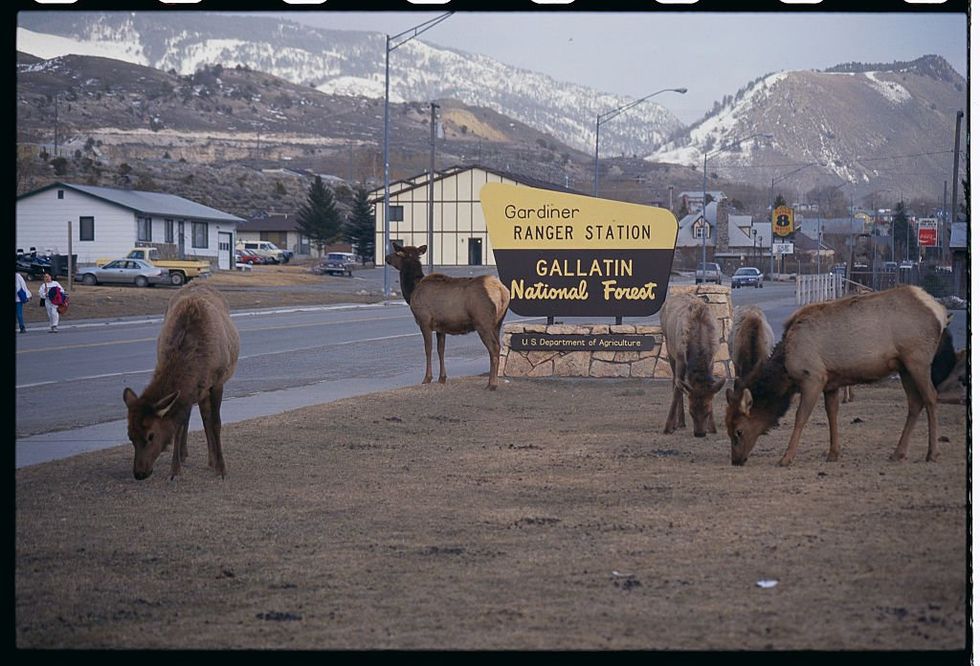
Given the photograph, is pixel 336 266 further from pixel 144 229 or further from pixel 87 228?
pixel 87 228

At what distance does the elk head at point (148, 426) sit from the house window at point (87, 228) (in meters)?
50.7

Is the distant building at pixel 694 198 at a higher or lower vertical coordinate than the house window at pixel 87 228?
higher

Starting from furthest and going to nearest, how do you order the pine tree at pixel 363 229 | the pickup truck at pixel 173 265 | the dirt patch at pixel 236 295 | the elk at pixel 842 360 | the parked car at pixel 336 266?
the pine tree at pixel 363 229 < the parked car at pixel 336 266 < the pickup truck at pixel 173 265 < the dirt patch at pixel 236 295 < the elk at pixel 842 360

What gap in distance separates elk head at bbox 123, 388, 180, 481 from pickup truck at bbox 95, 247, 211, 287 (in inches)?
1795

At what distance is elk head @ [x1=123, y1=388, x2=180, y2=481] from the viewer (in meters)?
11.0

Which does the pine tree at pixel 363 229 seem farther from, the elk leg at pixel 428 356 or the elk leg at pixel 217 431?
the elk leg at pixel 217 431

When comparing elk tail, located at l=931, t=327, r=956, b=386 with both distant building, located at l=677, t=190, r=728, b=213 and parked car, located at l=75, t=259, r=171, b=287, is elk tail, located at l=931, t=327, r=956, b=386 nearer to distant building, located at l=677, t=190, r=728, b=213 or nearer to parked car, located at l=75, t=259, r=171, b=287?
parked car, located at l=75, t=259, r=171, b=287

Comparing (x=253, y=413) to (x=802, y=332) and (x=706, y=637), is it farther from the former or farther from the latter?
(x=706, y=637)

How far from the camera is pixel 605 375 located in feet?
73.8

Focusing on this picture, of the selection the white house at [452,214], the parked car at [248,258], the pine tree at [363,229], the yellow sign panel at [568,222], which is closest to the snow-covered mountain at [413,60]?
the yellow sign panel at [568,222]

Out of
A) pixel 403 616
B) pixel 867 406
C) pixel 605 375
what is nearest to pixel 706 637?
pixel 403 616

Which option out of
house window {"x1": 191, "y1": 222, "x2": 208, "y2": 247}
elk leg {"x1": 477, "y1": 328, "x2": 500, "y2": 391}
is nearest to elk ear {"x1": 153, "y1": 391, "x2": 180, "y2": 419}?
elk leg {"x1": 477, "y1": 328, "x2": 500, "y2": 391}

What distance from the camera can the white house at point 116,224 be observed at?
5425cm

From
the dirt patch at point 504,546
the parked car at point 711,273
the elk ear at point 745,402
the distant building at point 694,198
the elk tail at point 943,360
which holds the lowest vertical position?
the dirt patch at point 504,546
